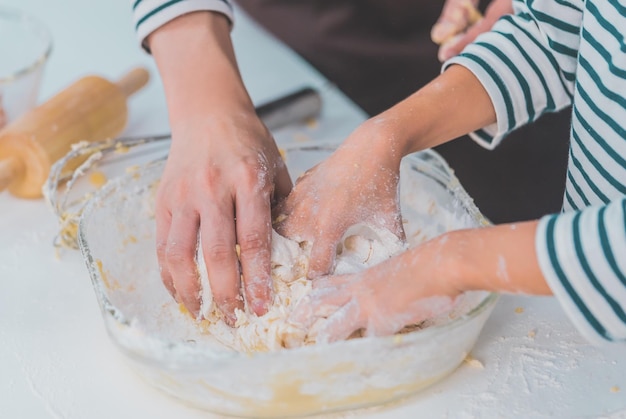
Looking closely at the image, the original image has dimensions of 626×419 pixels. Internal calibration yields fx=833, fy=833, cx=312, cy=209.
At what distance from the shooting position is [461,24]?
4.00ft

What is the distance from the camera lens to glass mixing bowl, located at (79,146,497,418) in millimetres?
692

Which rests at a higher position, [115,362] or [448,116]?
[448,116]

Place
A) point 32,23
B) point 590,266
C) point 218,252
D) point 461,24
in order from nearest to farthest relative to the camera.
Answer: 1. point 590,266
2. point 218,252
3. point 461,24
4. point 32,23

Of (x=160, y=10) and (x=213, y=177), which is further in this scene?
(x=160, y=10)

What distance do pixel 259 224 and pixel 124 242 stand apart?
209 mm

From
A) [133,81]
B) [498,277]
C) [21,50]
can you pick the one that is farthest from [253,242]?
[21,50]

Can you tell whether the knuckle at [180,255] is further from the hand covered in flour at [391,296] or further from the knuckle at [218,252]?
the hand covered in flour at [391,296]

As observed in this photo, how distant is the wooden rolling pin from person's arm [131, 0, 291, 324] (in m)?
0.20

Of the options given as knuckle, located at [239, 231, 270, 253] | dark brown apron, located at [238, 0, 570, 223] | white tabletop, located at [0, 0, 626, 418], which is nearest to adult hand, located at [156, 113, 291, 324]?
knuckle, located at [239, 231, 270, 253]

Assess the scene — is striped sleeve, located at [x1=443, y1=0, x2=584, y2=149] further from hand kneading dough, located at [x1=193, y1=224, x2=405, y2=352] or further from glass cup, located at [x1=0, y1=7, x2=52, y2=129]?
glass cup, located at [x1=0, y1=7, x2=52, y2=129]

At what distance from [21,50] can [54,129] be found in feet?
1.07

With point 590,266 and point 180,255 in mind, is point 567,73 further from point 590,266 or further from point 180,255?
point 180,255

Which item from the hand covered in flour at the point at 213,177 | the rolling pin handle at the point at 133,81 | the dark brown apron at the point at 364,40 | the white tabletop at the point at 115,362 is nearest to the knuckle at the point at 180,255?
the hand covered in flour at the point at 213,177

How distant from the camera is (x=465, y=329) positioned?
2.43 feet
